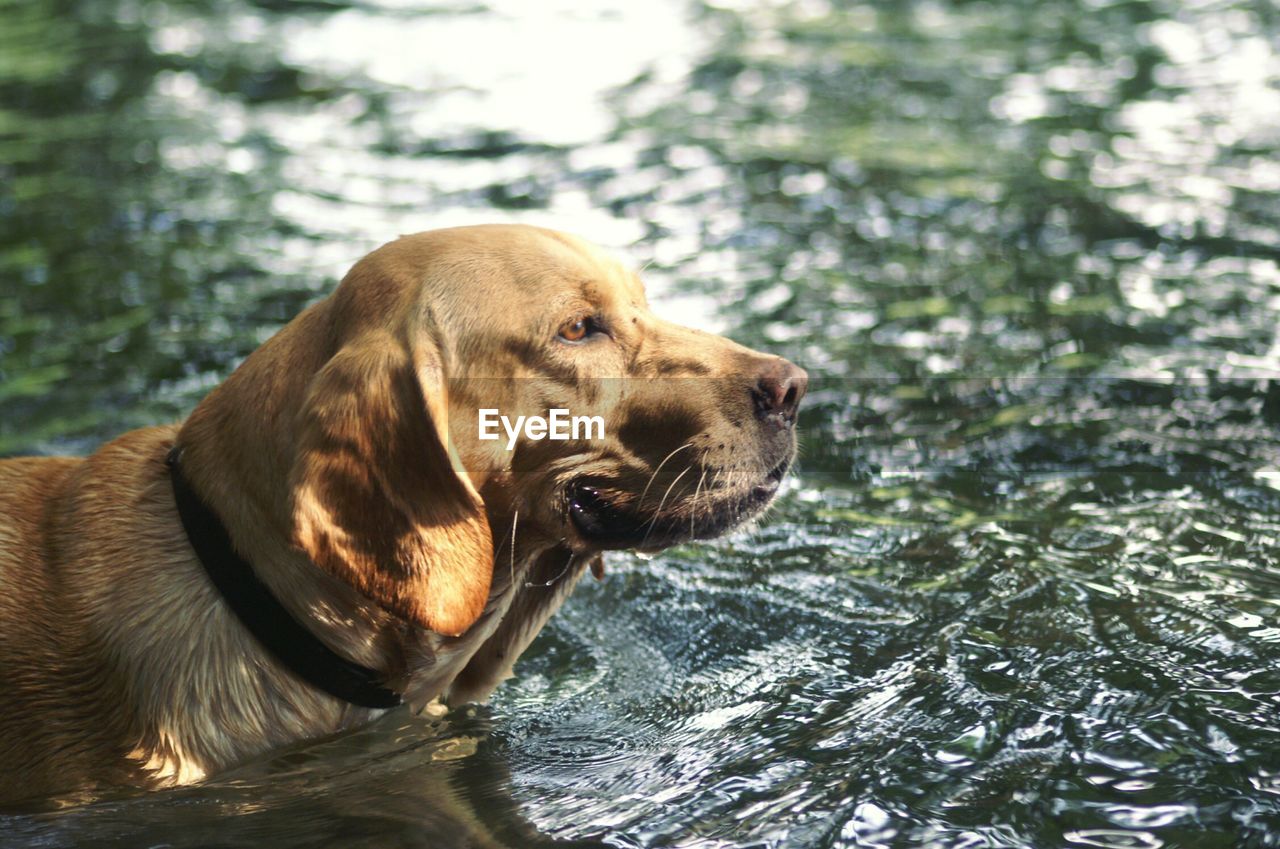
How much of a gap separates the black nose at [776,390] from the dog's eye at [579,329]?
48cm

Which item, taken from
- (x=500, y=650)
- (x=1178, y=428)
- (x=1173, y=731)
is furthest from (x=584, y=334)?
(x=1178, y=428)

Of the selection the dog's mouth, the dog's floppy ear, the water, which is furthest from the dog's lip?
the water

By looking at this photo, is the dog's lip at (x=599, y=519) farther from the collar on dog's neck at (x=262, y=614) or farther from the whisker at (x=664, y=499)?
the collar on dog's neck at (x=262, y=614)

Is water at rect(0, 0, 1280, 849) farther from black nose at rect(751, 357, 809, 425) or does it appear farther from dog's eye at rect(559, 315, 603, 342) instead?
dog's eye at rect(559, 315, 603, 342)

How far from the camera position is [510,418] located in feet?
13.7

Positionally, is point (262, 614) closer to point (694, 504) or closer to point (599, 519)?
point (599, 519)

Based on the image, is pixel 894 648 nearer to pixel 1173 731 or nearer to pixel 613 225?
pixel 1173 731

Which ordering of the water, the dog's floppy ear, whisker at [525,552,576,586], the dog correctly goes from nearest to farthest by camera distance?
1. the dog's floppy ear
2. the dog
3. the water
4. whisker at [525,552,576,586]

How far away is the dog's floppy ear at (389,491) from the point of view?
3797 mm

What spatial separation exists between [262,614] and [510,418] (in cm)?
83

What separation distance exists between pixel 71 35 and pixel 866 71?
23.9ft

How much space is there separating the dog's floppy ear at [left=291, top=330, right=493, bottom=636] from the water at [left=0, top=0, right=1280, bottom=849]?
652mm

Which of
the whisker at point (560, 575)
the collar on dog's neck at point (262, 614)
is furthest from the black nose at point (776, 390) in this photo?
the collar on dog's neck at point (262, 614)

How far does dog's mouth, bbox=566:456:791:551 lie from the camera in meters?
4.28
